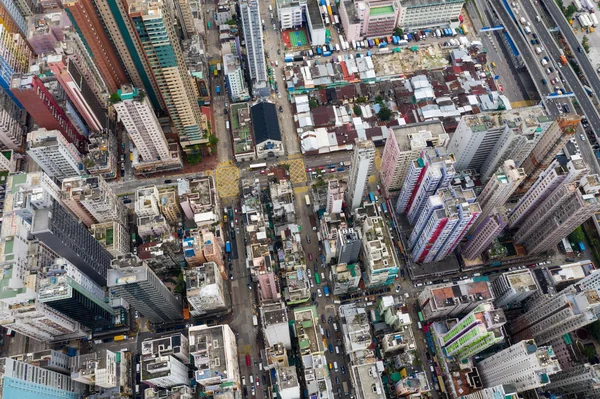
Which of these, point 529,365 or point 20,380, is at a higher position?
point 20,380

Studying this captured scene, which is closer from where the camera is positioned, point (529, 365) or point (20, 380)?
point (529, 365)

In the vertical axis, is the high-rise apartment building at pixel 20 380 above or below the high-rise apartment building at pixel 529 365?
above

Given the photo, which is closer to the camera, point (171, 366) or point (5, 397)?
point (5, 397)

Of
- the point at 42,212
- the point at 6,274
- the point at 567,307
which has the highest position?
the point at 42,212

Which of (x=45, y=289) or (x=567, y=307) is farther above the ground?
(x=45, y=289)

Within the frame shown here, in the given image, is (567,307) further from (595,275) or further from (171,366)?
(171,366)

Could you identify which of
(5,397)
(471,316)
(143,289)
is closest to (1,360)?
(5,397)

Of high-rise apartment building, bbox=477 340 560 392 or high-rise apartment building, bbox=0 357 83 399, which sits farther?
high-rise apartment building, bbox=477 340 560 392

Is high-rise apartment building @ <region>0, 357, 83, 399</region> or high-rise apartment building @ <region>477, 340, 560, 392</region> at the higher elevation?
high-rise apartment building @ <region>0, 357, 83, 399</region>

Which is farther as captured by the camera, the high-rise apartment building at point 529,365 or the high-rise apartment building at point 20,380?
the high-rise apartment building at point 529,365
